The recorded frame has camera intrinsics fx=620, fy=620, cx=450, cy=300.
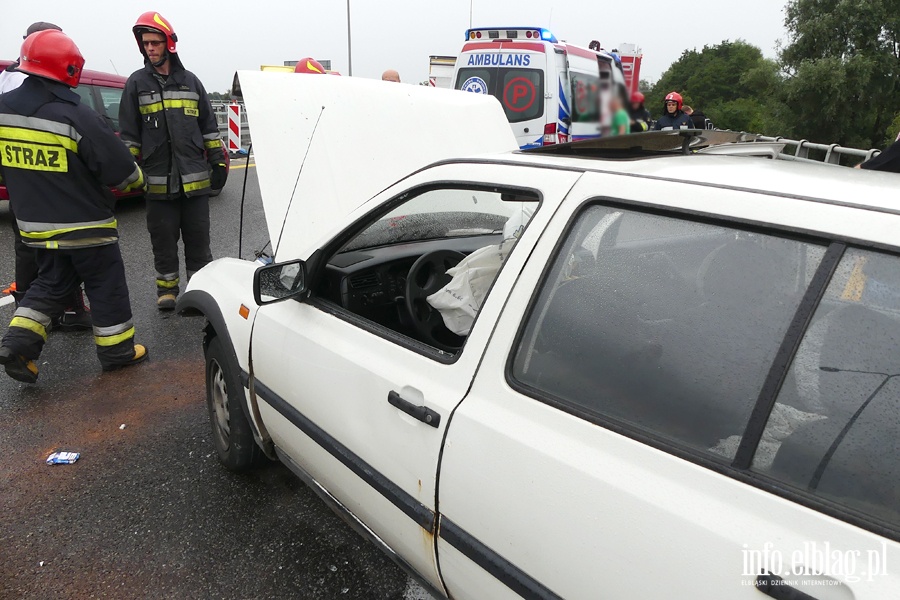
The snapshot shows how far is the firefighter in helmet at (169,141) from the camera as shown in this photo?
4.44m

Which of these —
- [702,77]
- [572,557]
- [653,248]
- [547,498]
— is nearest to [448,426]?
[547,498]

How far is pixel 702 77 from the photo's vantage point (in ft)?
33.7

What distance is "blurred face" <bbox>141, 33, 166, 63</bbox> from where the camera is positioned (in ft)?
14.1

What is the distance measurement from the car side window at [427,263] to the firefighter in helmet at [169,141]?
9.40 feet

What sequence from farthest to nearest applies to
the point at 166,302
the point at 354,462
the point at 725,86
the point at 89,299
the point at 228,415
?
the point at 725,86 → the point at 166,302 → the point at 89,299 → the point at 228,415 → the point at 354,462

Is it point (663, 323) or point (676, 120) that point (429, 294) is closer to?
point (663, 323)

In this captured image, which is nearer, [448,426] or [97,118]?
[448,426]

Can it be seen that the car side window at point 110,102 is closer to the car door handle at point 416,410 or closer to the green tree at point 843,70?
the car door handle at point 416,410

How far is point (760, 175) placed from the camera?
4.51 ft

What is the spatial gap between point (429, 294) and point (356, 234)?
0.35m

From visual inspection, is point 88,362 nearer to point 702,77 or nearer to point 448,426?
point 448,426

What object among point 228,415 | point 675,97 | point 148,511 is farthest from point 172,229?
point 675,97

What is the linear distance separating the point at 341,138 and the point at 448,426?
198 centimetres

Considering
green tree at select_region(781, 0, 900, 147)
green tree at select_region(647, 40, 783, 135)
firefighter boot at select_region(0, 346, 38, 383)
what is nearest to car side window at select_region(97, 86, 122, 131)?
firefighter boot at select_region(0, 346, 38, 383)
